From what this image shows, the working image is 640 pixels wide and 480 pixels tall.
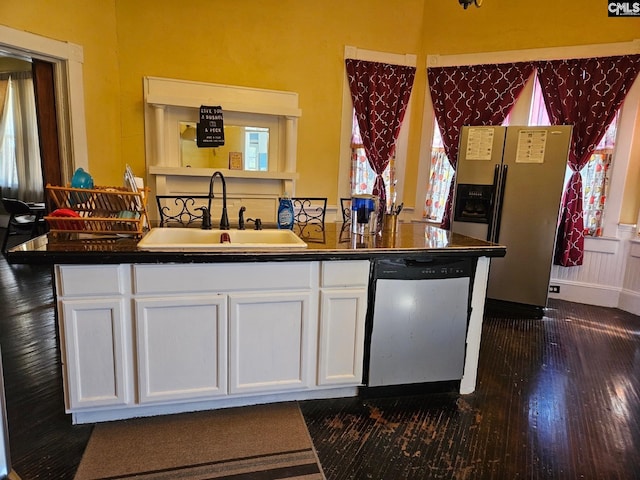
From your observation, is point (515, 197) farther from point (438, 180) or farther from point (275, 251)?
point (275, 251)

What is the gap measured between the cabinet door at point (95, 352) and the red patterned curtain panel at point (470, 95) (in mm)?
3468

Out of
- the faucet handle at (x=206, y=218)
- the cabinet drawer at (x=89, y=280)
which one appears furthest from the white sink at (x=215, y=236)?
the cabinet drawer at (x=89, y=280)

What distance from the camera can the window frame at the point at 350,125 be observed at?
166 inches

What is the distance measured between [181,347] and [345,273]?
0.86 metres

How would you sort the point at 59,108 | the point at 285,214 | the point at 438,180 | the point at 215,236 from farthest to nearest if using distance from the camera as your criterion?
the point at 438,180 → the point at 59,108 → the point at 285,214 → the point at 215,236

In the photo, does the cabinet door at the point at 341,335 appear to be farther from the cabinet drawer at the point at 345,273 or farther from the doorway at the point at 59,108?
the doorway at the point at 59,108

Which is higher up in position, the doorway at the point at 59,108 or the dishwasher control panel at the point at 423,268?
the doorway at the point at 59,108

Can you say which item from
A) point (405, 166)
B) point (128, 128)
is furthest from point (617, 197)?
point (128, 128)

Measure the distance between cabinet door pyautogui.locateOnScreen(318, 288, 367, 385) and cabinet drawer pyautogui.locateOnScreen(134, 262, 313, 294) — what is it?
18 centimetres

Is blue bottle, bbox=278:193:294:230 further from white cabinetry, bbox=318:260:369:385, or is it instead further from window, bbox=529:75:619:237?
window, bbox=529:75:619:237

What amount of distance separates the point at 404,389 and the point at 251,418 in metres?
0.87

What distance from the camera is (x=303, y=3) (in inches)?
158

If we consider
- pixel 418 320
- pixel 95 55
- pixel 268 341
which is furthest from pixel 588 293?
pixel 95 55

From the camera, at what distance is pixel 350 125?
4.33 m
